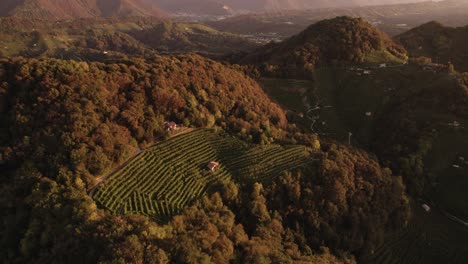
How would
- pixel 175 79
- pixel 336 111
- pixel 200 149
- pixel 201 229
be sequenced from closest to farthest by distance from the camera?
pixel 201 229 → pixel 200 149 → pixel 175 79 → pixel 336 111

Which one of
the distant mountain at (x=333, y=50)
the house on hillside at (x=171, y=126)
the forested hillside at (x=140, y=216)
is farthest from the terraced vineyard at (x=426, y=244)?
A: the distant mountain at (x=333, y=50)

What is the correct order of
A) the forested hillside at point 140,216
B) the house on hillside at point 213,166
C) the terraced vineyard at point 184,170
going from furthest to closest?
the house on hillside at point 213,166
the terraced vineyard at point 184,170
the forested hillside at point 140,216

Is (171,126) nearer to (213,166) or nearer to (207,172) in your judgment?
(213,166)

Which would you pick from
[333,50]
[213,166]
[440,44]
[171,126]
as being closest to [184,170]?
[213,166]

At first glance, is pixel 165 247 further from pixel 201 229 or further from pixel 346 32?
pixel 346 32

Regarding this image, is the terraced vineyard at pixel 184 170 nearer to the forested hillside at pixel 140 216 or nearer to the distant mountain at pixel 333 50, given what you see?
the forested hillside at pixel 140 216

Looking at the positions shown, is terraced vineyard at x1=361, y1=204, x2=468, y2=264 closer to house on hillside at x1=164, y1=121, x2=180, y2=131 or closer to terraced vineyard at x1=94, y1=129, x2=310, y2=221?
terraced vineyard at x1=94, y1=129, x2=310, y2=221

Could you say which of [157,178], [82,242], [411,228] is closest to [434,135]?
[411,228]
